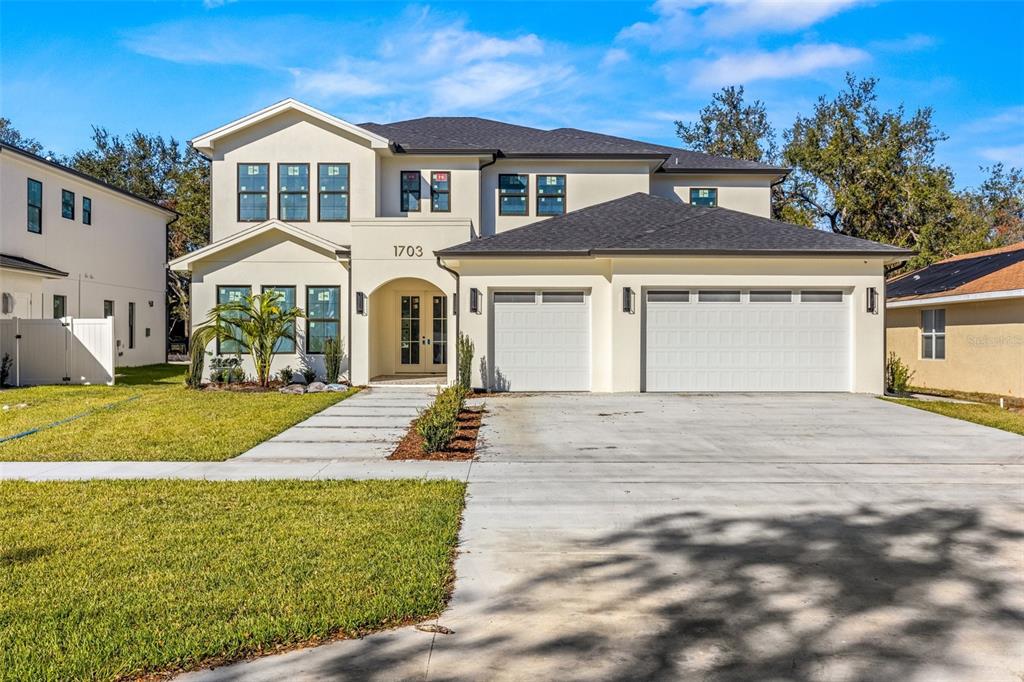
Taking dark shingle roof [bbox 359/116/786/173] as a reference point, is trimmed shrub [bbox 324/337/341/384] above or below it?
below

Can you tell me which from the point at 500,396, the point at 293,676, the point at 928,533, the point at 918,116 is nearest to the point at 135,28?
the point at 500,396

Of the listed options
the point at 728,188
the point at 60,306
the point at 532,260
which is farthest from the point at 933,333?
the point at 60,306

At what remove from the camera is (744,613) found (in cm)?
402

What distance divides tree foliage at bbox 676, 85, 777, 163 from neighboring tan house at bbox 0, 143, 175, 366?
91.4 ft

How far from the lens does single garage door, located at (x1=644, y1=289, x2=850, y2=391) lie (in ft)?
50.5

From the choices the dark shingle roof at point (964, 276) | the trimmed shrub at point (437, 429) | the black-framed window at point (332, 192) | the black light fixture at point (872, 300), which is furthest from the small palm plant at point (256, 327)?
the dark shingle roof at point (964, 276)

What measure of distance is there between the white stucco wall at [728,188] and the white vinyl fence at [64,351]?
16568 mm

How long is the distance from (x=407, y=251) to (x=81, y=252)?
12970 mm

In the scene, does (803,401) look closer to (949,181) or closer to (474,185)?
(474,185)

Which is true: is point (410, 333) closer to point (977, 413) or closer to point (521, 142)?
point (521, 142)

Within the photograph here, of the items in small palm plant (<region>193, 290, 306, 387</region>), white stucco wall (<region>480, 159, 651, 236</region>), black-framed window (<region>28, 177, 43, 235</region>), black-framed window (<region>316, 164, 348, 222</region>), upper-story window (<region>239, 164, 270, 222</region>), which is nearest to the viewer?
small palm plant (<region>193, 290, 306, 387</region>)

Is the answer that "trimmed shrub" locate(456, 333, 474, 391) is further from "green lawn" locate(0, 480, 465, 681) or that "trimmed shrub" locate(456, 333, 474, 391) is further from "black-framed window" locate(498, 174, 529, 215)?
"green lawn" locate(0, 480, 465, 681)

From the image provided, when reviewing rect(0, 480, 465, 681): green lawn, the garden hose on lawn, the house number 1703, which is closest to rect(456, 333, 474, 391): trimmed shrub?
the house number 1703

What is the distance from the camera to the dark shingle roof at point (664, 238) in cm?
1508
